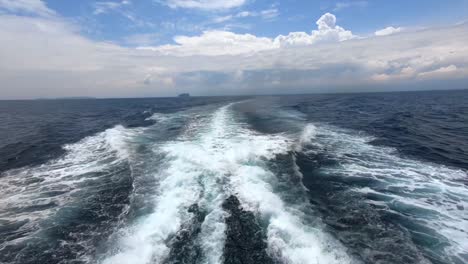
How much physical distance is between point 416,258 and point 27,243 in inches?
391

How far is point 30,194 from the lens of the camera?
8938 mm

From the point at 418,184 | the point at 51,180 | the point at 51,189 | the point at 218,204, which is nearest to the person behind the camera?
the point at 218,204

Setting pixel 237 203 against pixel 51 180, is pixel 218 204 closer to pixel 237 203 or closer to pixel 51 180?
pixel 237 203

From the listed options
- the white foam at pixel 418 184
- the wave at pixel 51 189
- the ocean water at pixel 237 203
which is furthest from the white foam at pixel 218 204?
the white foam at pixel 418 184

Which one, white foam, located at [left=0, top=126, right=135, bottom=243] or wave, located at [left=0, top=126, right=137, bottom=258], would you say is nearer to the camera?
wave, located at [left=0, top=126, right=137, bottom=258]

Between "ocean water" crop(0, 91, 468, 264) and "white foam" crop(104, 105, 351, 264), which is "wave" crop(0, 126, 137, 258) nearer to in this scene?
"ocean water" crop(0, 91, 468, 264)

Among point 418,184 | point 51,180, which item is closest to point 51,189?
point 51,180

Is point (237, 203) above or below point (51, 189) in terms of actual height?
below

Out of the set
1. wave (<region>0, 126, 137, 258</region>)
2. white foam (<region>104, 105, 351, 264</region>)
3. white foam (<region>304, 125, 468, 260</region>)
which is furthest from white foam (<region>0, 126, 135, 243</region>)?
white foam (<region>304, 125, 468, 260</region>)

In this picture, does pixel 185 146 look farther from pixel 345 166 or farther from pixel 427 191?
pixel 427 191

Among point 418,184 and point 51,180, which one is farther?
point 51,180

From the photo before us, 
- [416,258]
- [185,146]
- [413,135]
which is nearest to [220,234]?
[416,258]

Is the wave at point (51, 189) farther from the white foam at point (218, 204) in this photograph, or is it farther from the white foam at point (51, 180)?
the white foam at point (218, 204)

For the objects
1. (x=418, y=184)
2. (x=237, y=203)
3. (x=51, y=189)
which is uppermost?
(x=51, y=189)
